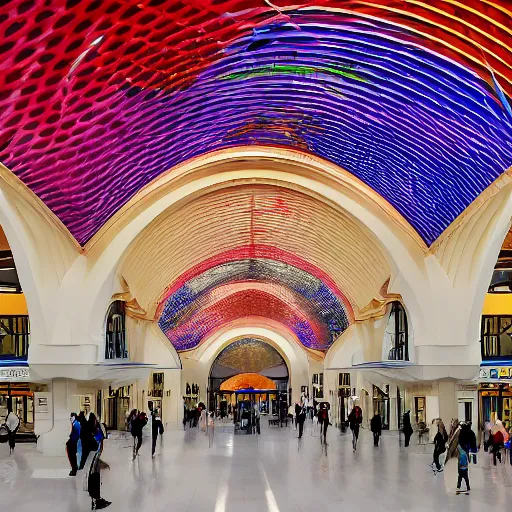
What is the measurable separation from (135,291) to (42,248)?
949 centimetres

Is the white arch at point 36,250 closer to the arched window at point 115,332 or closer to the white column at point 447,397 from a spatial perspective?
the arched window at point 115,332

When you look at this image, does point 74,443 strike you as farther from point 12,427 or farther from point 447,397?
point 447,397

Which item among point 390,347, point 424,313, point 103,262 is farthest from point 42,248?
point 390,347

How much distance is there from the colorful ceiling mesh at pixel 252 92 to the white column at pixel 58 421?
4.76 metres

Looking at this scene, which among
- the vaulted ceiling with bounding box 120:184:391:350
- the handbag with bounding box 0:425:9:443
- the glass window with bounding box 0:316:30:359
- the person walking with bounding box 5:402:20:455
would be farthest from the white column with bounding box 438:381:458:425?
the glass window with bounding box 0:316:30:359

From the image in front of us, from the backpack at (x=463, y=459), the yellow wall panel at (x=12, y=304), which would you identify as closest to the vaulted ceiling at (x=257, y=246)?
the yellow wall panel at (x=12, y=304)

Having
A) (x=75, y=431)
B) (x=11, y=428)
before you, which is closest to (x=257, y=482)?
(x=75, y=431)

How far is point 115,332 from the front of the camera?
36.7 m

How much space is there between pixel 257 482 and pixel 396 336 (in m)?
16.9

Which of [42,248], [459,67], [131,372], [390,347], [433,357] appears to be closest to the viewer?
[459,67]

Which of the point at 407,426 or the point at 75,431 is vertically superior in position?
the point at 75,431

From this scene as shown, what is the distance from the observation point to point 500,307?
35.6 metres

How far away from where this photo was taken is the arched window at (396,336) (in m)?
35.3

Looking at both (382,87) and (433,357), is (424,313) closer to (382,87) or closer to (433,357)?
(433,357)
